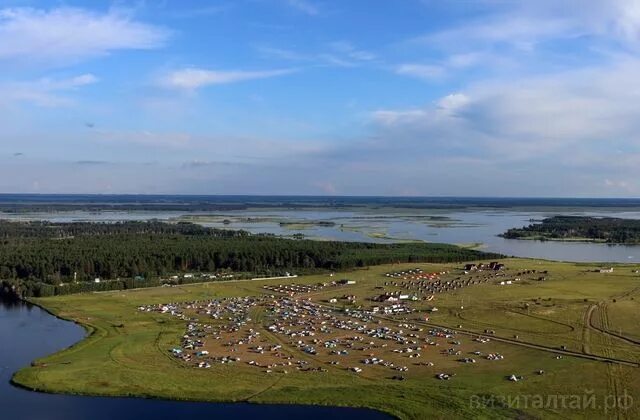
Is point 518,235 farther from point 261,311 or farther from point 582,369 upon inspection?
point 582,369

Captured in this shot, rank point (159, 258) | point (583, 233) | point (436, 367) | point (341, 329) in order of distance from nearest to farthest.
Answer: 1. point (436, 367)
2. point (341, 329)
3. point (159, 258)
4. point (583, 233)

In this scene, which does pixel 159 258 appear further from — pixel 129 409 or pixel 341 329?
pixel 129 409

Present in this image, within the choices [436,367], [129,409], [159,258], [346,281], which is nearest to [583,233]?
[346,281]

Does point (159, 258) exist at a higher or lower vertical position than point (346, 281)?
higher

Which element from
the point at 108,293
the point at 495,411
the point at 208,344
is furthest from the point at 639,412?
the point at 108,293

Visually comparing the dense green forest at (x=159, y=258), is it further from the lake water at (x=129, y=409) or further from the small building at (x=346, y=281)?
the lake water at (x=129, y=409)

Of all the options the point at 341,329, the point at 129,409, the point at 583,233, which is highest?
the point at 583,233

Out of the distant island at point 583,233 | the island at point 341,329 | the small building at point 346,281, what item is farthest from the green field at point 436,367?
the distant island at point 583,233

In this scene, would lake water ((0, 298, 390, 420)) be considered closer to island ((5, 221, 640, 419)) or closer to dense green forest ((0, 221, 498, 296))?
island ((5, 221, 640, 419))
